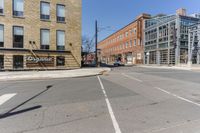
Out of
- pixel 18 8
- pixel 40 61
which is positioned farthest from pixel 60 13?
pixel 40 61

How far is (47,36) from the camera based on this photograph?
79.4 feet

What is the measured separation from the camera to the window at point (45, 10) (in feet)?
78.5

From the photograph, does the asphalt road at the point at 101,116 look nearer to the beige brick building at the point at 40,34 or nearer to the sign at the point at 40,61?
the sign at the point at 40,61

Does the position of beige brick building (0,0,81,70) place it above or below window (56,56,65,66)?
above

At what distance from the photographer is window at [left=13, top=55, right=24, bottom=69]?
2238cm

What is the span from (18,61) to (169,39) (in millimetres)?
33316

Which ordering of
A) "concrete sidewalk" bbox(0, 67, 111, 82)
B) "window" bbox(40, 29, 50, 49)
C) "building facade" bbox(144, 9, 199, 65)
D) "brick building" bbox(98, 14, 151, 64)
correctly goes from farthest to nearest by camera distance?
"brick building" bbox(98, 14, 151, 64) → "building facade" bbox(144, 9, 199, 65) → "window" bbox(40, 29, 50, 49) → "concrete sidewalk" bbox(0, 67, 111, 82)

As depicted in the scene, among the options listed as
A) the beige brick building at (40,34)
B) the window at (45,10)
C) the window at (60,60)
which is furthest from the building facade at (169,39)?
the window at (45,10)

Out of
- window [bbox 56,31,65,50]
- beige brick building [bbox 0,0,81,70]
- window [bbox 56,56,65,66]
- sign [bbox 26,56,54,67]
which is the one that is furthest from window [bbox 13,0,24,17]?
window [bbox 56,56,65,66]

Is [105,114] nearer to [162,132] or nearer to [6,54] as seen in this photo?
[162,132]

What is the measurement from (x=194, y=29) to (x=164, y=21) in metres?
8.28

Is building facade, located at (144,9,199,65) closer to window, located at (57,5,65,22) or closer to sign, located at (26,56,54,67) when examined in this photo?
window, located at (57,5,65,22)

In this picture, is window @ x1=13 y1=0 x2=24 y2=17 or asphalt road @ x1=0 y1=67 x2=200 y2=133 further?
window @ x1=13 y1=0 x2=24 y2=17

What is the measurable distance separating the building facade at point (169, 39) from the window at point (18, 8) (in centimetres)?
3091
